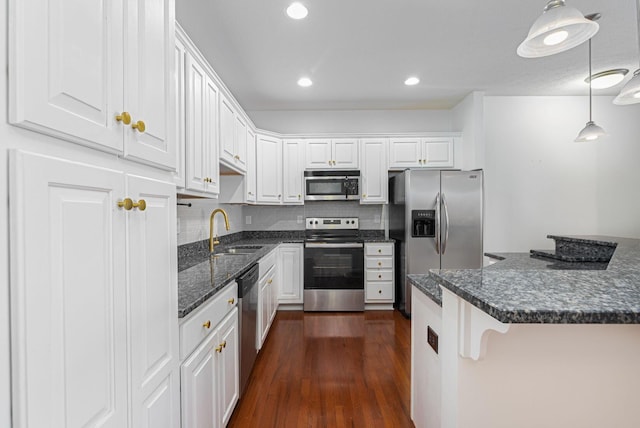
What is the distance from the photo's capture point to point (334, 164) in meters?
3.96

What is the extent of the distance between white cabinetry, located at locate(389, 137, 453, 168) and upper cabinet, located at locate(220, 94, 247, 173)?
6.47 feet

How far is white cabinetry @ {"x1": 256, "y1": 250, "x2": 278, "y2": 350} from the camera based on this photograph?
253 centimetres

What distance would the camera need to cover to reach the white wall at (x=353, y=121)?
14.0 ft

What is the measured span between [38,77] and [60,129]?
3.5 inches

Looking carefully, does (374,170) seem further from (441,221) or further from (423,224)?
(441,221)

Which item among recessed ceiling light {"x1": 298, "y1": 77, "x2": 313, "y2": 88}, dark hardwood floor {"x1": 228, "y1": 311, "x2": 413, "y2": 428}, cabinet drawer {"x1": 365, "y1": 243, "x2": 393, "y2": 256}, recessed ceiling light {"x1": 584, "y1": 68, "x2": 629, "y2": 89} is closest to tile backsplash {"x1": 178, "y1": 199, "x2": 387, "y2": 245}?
cabinet drawer {"x1": 365, "y1": 243, "x2": 393, "y2": 256}

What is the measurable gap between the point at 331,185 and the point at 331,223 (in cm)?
56

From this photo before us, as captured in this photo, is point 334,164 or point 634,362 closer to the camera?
point 634,362

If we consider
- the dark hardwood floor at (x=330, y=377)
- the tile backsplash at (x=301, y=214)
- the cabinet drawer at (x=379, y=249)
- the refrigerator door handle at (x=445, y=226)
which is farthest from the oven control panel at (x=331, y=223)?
the dark hardwood floor at (x=330, y=377)

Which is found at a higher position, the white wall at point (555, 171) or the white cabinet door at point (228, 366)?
the white wall at point (555, 171)

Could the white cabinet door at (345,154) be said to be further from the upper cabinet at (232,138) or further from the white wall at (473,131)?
the white wall at (473,131)

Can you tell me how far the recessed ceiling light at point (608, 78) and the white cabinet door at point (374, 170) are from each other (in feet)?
7.78

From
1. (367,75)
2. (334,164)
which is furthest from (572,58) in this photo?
(334,164)

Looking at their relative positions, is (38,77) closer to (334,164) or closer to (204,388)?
(204,388)
